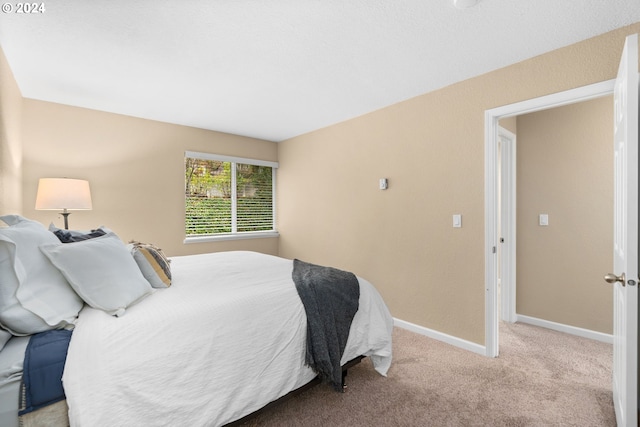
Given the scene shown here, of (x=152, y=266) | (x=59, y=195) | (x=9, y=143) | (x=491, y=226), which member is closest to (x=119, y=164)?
(x=59, y=195)

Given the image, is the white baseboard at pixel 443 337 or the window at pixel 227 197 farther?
the window at pixel 227 197

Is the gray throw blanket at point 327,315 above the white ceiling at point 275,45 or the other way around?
the other way around

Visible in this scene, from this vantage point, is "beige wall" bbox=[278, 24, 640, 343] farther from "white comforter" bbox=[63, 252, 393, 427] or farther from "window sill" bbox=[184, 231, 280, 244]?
"white comforter" bbox=[63, 252, 393, 427]

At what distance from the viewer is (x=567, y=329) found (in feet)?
10.2

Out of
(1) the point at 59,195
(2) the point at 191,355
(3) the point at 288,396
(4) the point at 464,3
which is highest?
(4) the point at 464,3

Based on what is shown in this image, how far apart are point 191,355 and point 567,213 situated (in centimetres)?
363

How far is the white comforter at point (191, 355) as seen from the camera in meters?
1.22

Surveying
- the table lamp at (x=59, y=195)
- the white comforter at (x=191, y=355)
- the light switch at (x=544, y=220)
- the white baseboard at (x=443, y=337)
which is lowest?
the white baseboard at (x=443, y=337)

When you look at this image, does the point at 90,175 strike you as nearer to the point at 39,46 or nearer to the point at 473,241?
the point at 39,46

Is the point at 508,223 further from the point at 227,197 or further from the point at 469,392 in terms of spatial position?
the point at 227,197

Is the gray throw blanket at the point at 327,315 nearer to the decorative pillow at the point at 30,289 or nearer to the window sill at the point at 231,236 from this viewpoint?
the decorative pillow at the point at 30,289

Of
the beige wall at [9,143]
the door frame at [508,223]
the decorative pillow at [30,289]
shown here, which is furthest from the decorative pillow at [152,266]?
the door frame at [508,223]

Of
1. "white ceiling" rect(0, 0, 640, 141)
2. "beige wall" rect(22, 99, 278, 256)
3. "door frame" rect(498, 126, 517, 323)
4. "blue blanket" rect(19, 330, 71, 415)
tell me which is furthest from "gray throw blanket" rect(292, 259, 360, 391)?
"beige wall" rect(22, 99, 278, 256)

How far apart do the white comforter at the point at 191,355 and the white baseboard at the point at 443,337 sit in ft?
3.94
